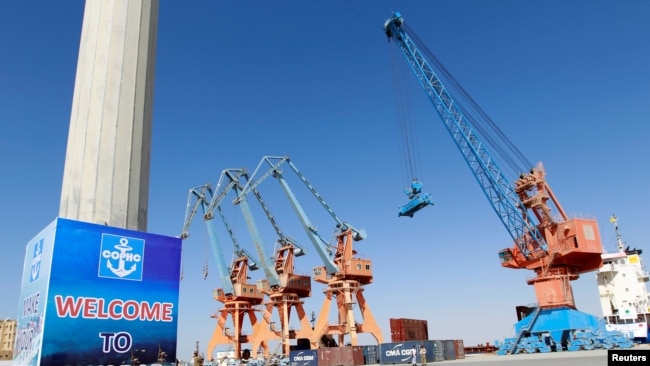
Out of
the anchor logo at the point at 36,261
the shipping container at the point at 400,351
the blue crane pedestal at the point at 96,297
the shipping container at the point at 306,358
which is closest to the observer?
the blue crane pedestal at the point at 96,297

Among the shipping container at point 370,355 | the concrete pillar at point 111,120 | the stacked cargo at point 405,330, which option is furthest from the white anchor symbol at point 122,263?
the stacked cargo at point 405,330

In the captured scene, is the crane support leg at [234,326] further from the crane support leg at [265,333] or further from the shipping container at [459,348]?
the shipping container at [459,348]

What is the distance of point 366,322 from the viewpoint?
7644cm

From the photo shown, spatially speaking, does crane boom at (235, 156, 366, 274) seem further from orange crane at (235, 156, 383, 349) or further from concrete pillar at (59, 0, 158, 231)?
concrete pillar at (59, 0, 158, 231)

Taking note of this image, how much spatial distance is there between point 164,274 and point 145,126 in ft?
18.8

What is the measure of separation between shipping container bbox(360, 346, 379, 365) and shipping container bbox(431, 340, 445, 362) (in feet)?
24.3

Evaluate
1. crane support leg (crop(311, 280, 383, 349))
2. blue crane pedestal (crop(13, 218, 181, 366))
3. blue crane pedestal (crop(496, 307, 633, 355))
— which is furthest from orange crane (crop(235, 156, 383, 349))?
blue crane pedestal (crop(13, 218, 181, 366))

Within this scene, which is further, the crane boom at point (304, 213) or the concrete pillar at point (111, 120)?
the crane boom at point (304, 213)

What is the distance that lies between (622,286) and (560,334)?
807 inches

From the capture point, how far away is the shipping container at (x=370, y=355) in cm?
5891

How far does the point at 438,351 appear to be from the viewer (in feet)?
186

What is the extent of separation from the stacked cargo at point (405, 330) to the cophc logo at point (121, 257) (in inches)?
2214

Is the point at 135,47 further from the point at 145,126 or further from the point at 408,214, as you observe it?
the point at 408,214

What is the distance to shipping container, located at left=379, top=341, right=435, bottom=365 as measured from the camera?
52.8 metres
